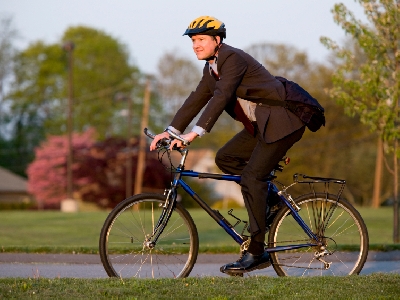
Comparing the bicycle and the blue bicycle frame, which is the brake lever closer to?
the bicycle

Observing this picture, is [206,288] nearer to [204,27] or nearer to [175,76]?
[204,27]

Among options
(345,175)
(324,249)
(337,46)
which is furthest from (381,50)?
(345,175)

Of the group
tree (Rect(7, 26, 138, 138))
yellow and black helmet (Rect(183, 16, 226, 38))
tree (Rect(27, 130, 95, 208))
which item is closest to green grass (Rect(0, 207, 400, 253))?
yellow and black helmet (Rect(183, 16, 226, 38))

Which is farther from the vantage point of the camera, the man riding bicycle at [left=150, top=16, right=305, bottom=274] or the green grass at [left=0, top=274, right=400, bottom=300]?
the man riding bicycle at [left=150, top=16, right=305, bottom=274]

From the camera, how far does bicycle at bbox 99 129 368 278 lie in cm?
621

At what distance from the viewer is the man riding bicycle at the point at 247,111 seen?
6109mm

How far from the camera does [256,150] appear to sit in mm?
6328

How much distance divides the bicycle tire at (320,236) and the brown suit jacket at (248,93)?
2.38 ft

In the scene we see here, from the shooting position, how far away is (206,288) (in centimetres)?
538

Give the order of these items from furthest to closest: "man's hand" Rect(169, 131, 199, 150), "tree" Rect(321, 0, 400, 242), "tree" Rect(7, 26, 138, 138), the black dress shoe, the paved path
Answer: "tree" Rect(7, 26, 138, 138), "tree" Rect(321, 0, 400, 242), the paved path, the black dress shoe, "man's hand" Rect(169, 131, 199, 150)

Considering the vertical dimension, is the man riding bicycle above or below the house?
above

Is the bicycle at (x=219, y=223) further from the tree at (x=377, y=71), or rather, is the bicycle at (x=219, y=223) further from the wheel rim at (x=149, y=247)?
the tree at (x=377, y=71)

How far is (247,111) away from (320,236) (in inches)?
48.6

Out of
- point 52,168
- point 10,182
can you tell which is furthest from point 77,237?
point 10,182
